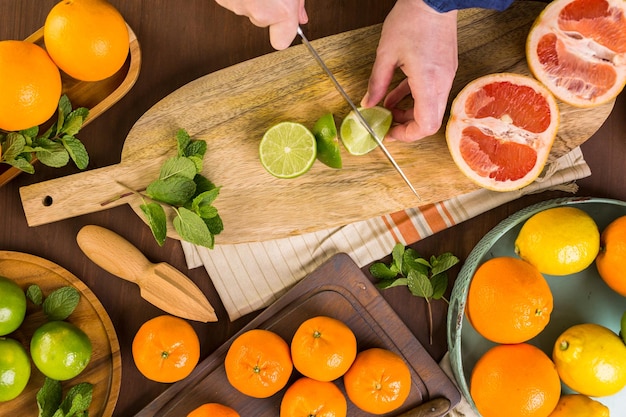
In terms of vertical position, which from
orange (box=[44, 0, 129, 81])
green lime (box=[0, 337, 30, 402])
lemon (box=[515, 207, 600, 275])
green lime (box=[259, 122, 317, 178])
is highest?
orange (box=[44, 0, 129, 81])

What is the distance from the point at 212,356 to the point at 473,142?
0.78 metres

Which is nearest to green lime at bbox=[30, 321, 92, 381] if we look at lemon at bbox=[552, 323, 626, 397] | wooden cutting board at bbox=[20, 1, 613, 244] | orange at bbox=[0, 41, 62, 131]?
wooden cutting board at bbox=[20, 1, 613, 244]

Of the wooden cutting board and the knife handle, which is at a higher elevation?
the wooden cutting board

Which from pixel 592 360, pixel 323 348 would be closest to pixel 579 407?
pixel 592 360

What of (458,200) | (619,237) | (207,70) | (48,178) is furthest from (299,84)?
(619,237)

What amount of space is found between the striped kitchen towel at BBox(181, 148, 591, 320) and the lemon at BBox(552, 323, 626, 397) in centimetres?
37

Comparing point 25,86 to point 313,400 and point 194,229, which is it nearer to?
point 194,229

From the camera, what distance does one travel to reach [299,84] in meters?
1.39

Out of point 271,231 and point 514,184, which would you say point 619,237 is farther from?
point 271,231

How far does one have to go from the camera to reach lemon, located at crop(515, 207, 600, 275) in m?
1.22

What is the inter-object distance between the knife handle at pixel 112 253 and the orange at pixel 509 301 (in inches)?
29.7

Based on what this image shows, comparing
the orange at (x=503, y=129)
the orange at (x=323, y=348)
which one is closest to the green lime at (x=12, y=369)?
the orange at (x=323, y=348)

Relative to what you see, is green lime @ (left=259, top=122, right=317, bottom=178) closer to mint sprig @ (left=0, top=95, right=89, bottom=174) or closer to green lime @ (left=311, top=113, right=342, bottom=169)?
green lime @ (left=311, top=113, right=342, bottom=169)

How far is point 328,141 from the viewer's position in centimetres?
130
